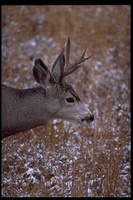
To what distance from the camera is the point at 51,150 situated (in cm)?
649

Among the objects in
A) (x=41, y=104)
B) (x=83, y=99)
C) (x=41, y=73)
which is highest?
(x=83, y=99)

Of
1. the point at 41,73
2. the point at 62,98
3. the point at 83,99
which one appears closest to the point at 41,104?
the point at 62,98

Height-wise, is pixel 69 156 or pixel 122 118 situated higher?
pixel 122 118

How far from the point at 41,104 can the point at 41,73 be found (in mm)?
359

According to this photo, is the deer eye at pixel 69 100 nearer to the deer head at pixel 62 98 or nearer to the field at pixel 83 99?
the deer head at pixel 62 98

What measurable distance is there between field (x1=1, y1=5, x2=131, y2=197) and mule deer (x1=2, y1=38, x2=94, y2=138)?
962 millimetres

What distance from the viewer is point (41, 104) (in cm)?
520

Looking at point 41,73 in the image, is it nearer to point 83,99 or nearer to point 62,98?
point 62,98

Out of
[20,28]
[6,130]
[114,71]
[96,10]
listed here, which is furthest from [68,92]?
[96,10]

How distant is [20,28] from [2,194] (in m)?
5.79

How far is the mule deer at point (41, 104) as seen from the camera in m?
5.12

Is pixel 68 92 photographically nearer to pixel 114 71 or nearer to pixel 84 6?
pixel 114 71

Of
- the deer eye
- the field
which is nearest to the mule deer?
the deer eye

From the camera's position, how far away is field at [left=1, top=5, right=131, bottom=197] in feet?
19.3
